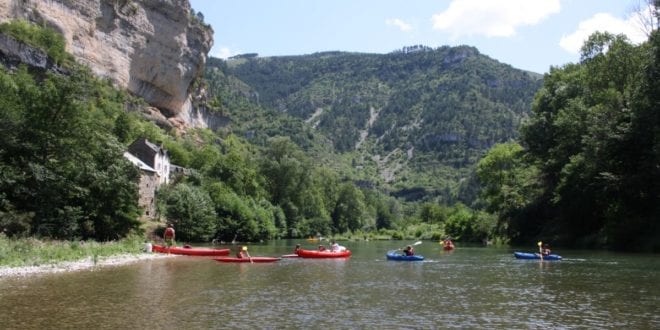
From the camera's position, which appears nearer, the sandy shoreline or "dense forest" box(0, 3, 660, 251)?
the sandy shoreline

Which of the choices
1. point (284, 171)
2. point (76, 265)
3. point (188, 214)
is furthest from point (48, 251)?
point (284, 171)

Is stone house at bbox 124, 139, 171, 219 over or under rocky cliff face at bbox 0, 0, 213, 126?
under

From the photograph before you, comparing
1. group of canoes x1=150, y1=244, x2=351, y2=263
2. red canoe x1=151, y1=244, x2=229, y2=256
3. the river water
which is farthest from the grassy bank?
the river water

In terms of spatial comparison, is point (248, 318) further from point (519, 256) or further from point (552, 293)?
point (519, 256)

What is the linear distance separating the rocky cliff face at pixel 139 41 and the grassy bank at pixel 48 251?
66509 millimetres

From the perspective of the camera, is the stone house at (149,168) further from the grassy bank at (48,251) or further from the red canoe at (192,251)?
the grassy bank at (48,251)

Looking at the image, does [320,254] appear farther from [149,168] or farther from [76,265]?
[149,168]

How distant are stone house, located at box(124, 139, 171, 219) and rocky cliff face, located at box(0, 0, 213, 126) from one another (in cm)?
3756

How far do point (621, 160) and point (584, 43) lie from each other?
2160 centimetres

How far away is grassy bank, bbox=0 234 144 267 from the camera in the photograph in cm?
3014

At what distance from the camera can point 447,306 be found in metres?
19.9

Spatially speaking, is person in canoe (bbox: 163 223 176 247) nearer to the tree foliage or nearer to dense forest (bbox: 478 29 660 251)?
the tree foliage

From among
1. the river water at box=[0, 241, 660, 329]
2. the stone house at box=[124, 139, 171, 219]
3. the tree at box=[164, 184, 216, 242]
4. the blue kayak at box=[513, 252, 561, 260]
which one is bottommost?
the river water at box=[0, 241, 660, 329]

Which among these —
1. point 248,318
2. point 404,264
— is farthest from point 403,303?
point 404,264
